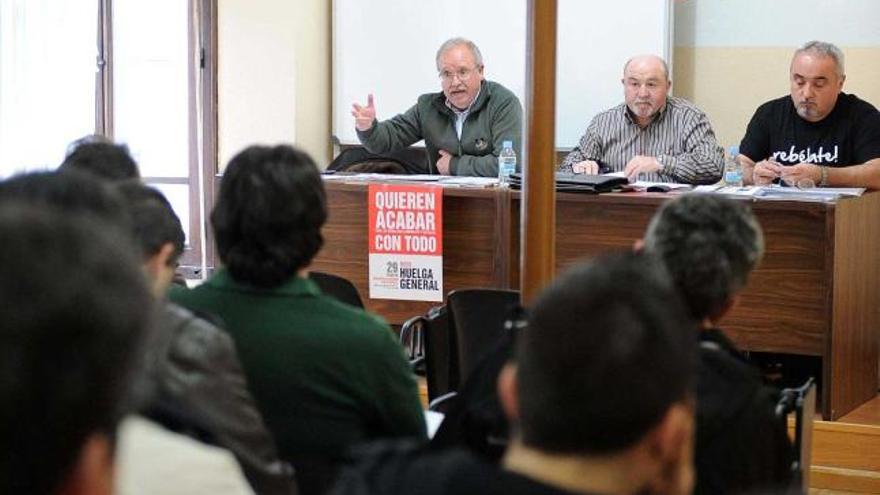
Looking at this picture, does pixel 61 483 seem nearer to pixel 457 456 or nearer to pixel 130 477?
pixel 457 456

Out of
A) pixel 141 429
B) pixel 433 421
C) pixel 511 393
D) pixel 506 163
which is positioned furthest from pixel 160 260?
pixel 506 163

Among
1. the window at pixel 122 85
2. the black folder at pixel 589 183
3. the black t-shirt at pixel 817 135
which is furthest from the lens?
the window at pixel 122 85

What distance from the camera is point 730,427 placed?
2051 mm

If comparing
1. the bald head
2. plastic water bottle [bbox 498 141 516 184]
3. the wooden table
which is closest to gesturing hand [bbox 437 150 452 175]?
plastic water bottle [bbox 498 141 516 184]

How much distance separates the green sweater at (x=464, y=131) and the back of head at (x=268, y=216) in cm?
371

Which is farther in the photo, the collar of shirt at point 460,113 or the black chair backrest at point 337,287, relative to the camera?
the collar of shirt at point 460,113

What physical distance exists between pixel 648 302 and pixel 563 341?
96 mm

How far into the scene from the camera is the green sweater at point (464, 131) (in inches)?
243

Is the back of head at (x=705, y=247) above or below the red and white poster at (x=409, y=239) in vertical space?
above

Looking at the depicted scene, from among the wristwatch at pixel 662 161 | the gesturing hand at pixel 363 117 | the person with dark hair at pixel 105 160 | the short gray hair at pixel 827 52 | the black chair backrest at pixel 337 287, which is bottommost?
the black chair backrest at pixel 337 287

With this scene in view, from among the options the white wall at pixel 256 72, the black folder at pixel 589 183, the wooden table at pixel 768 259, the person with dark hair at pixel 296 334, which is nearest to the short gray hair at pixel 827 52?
the wooden table at pixel 768 259

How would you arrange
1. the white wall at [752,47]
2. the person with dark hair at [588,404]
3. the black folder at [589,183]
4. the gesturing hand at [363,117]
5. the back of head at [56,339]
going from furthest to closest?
1. the white wall at [752,47]
2. the gesturing hand at [363,117]
3. the black folder at [589,183]
4. the person with dark hair at [588,404]
5. the back of head at [56,339]

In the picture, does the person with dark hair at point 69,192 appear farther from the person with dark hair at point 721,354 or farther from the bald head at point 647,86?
the bald head at point 647,86

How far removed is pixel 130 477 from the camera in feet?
4.99
